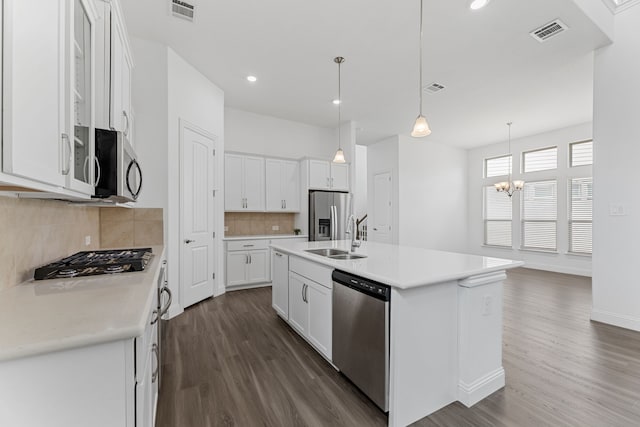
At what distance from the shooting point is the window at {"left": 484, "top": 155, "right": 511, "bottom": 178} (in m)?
6.99

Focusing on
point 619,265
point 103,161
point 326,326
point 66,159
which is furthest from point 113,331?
point 619,265

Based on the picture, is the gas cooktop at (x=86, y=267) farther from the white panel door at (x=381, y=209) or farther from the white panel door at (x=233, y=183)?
the white panel door at (x=381, y=209)

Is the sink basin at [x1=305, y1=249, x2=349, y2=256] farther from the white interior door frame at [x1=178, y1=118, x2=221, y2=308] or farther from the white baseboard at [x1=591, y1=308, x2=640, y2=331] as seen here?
the white baseboard at [x1=591, y1=308, x2=640, y2=331]

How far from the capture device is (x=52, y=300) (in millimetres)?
1089

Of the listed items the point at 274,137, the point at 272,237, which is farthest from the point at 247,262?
the point at 274,137

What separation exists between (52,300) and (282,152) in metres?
4.60

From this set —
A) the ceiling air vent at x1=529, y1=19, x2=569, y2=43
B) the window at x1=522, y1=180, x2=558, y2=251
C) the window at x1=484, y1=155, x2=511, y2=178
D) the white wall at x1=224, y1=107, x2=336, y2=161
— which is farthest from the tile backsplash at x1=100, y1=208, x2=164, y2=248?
the window at x1=484, y1=155, x2=511, y2=178

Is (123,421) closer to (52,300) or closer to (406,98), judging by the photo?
(52,300)

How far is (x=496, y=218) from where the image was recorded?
7.21 m

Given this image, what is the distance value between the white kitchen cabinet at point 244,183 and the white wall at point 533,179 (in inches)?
216

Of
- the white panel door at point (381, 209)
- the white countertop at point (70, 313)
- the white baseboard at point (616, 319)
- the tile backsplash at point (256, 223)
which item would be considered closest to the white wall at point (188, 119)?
the tile backsplash at point (256, 223)

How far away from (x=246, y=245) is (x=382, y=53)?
339 cm

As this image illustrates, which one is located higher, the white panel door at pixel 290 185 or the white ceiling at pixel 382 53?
the white ceiling at pixel 382 53

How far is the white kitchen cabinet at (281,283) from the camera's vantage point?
9.71 ft
